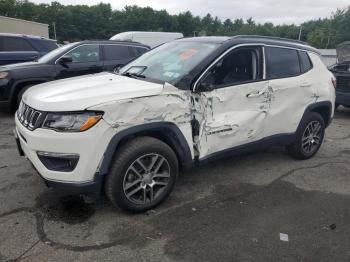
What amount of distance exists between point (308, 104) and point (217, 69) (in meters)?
1.73

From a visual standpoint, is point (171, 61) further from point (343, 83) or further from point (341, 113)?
point (341, 113)

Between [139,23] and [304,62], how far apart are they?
310 ft

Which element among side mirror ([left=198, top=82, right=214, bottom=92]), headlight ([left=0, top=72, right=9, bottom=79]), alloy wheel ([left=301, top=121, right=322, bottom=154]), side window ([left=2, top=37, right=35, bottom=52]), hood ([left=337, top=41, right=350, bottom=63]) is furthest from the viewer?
hood ([left=337, top=41, right=350, bottom=63])

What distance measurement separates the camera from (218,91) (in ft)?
12.3

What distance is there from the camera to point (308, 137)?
510 cm

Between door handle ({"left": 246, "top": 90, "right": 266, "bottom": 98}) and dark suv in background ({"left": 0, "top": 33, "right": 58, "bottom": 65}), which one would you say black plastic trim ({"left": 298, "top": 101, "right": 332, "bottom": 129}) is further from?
dark suv in background ({"left": 0, "top": 33, "right": 58, "bottom": 65})

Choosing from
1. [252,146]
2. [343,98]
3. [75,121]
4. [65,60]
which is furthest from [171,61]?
[343,98]

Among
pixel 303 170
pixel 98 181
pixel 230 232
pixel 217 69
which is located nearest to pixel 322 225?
pixel 230 232

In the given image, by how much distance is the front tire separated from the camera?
3172 mm

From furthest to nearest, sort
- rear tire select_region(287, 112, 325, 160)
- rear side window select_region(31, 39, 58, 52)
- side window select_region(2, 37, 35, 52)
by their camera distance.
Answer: rear side window select_region(31, 39, 58, 52)
side window select_region(2, 37, 35, 52)
rear tire select_region(287, 112, 325, 160)

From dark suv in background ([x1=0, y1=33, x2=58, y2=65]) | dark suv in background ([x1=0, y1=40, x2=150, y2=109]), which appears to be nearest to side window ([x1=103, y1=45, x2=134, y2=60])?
dark suv in background ([x1=0, y1=40, x2=150, y2=109])

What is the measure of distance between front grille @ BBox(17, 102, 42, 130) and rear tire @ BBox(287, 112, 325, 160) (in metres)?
3.42

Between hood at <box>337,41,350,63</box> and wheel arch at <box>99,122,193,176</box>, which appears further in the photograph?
hood at <box>337,41,350,63</box>

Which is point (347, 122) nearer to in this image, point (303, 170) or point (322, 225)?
point (303, 170)
